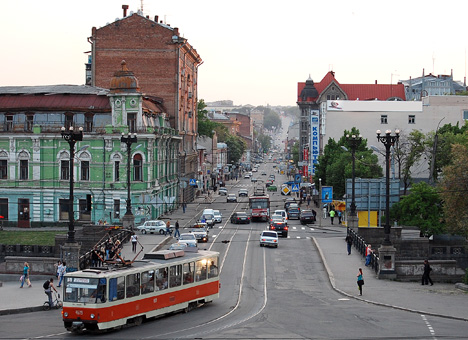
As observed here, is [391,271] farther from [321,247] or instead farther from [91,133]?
[91,133]

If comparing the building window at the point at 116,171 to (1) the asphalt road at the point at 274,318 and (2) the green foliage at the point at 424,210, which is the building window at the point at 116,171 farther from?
(1) the asphalt road at the point at 274,318

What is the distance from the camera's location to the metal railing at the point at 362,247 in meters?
46.3

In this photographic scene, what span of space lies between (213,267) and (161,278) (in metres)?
4.30

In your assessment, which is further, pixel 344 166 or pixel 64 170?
pixel 344 166

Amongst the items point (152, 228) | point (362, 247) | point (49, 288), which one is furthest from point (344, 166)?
point (49, 288)

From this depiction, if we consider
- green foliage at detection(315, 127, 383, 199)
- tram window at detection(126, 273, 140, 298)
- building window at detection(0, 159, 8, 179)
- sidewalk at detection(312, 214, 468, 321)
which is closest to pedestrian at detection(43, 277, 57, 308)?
tram window at detection(126, 273, 140, 298)

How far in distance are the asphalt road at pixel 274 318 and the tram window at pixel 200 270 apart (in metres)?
1.45

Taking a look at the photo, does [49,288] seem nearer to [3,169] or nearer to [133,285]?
[133,285]

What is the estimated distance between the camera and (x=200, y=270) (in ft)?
113

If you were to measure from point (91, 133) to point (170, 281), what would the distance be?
4364 centimetres

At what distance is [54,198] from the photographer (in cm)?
7500

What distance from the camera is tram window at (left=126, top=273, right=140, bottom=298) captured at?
97.7 feet

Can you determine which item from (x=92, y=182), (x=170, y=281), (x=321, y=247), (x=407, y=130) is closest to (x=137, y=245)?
(x=321, y=247)

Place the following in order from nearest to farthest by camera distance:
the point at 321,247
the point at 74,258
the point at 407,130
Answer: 1. the point at 74,258
2. the point at 321,247
3. the point at 407,130
